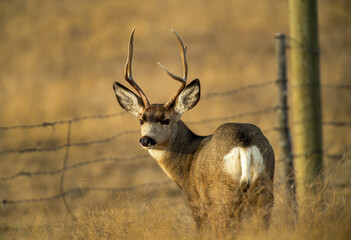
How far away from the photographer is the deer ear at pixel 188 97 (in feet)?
16.3

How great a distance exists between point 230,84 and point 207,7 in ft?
30.2

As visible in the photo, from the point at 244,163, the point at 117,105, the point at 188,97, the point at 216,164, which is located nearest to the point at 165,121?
the point at 188,97

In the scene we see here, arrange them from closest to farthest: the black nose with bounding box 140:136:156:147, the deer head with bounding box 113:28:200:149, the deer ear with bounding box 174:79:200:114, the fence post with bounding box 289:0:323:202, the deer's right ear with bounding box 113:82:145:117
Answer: the black nose with bounding box 140:136:156:147 → the deer head with bounding box 113:28:200:149 → the deer ear with bounding box 174:79:200:114 → the deer's right ear with bounding box 113:82:145:117 → the fence post with bounding box 289:0:323:202

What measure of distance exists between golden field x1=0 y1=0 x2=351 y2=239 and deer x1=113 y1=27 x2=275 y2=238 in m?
0.19

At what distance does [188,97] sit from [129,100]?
58cm

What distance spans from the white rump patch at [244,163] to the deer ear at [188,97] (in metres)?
1.13

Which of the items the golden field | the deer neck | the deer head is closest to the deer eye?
the deer head

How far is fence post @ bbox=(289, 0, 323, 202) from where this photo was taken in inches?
212

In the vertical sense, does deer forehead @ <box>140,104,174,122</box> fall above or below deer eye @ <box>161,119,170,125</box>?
above

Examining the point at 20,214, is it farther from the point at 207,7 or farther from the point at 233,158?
the point at 207,7

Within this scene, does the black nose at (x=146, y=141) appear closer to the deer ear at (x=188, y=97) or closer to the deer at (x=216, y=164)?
the deer at (x=216, y=164)

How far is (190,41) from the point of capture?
63.5 ft

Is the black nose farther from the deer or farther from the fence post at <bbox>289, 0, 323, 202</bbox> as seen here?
the fence post at <bbox>289, 0, 323, 202</bbox>

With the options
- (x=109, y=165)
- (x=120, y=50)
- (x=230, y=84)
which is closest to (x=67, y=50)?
(x=120, y=50)
